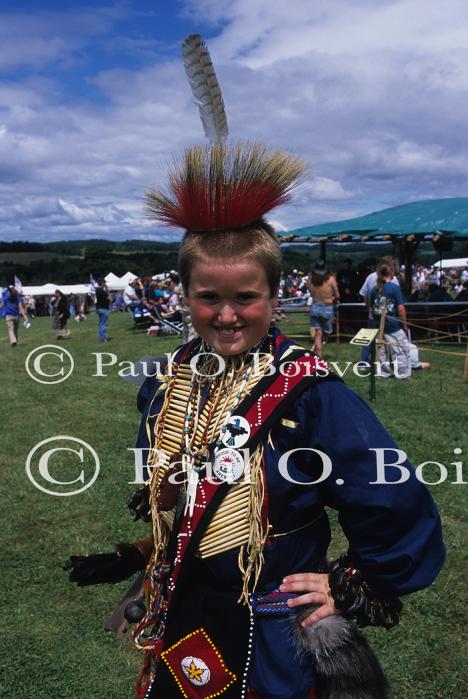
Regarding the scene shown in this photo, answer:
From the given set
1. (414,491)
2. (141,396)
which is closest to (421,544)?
(414,491)

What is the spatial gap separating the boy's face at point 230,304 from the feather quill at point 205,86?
2.10 feet

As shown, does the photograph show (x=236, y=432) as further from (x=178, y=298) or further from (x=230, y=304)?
(x=178, y=298)

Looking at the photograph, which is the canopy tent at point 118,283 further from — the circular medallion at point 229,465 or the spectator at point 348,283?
the circular medallion at point 229,465

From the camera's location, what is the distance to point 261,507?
1510mm

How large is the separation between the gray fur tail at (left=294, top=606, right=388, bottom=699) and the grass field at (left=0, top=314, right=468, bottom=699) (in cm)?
186

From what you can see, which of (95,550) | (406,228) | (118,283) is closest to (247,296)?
(95,550)

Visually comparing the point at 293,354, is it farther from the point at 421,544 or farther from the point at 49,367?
the point at 49,367

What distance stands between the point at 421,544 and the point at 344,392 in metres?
0.40

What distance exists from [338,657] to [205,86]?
1.81 metres

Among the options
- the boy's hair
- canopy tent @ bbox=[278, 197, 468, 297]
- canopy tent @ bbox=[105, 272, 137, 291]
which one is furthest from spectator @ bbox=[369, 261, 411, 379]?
canopy tent @ bbox=[105, 272, 137, 291]

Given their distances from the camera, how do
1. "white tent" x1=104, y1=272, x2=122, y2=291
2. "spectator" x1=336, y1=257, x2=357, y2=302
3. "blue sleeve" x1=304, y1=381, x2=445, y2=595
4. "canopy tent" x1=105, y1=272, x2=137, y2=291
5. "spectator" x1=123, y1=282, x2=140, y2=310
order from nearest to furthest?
"blue sleeve" x1=304, y1=381, x2=445, y2=595
"spectator" x1=336, y1=257, x2=357, y2=302
"spectator" x1=123, y1=282, x2=140, y2=310
"canopy tent" x1=105, y1=272, x2=137, y2=291
"white tent" x1=104, y1=272, x2=122, y2=291

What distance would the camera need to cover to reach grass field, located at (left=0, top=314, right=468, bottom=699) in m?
3.23

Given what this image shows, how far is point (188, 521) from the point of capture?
158 centimetres

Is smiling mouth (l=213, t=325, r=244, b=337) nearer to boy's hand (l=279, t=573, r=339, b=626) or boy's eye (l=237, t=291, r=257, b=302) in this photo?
boy's eye (l=237, t=291, r=257, b=302)
